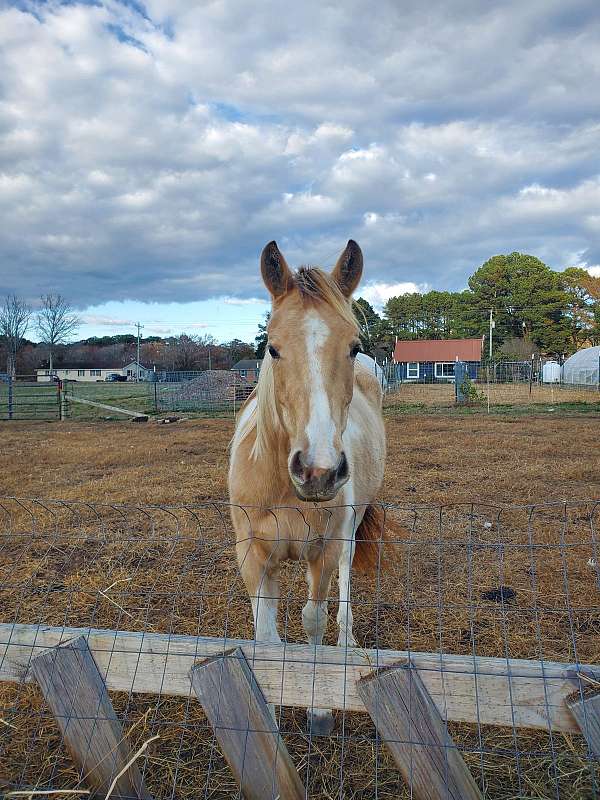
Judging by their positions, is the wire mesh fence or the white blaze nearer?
the wire mesh fence

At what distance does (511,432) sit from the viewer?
1188cm

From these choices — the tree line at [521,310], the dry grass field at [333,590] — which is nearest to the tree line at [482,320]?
the tree line at [521,310]

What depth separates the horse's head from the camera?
184 cm

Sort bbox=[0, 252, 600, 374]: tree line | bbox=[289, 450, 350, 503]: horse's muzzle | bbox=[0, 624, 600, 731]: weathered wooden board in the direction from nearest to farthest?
1. bbox=[0, 624, 600, 731]: weathered wooden board
2. bbox=[289, 450, 350, 503]: horse's muzzle
3. bbox=[0, 252, 600, 374]: tree line

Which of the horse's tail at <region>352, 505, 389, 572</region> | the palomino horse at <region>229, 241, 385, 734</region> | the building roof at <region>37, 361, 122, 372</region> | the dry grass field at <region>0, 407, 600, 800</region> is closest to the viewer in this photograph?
the palomino horse at <region>229, 241, 385, 734</region>

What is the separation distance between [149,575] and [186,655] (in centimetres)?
262

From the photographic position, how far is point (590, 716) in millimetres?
1525

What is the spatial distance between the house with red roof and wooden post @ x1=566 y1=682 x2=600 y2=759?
45.2 m

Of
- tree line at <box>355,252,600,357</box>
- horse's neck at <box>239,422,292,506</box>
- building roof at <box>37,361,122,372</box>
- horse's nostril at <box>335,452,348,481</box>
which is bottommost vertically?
horse's neck at <box>239,422,292,506</box>

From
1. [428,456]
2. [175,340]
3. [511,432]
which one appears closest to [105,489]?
[428,456]

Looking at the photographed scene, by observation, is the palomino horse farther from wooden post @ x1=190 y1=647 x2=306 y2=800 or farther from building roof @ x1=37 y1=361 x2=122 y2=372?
building roof @ x1=37 y1=361 x2=122 y2=372

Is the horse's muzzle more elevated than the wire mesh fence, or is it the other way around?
the horse's muzzle

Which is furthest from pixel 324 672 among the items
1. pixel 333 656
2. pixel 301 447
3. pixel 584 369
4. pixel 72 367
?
pixel 72 367

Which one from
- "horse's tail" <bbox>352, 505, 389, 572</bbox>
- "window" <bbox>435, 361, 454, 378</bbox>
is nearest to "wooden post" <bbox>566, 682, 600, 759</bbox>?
"horse's tail" <bbox>352, 505, 389, 572</bbox>
